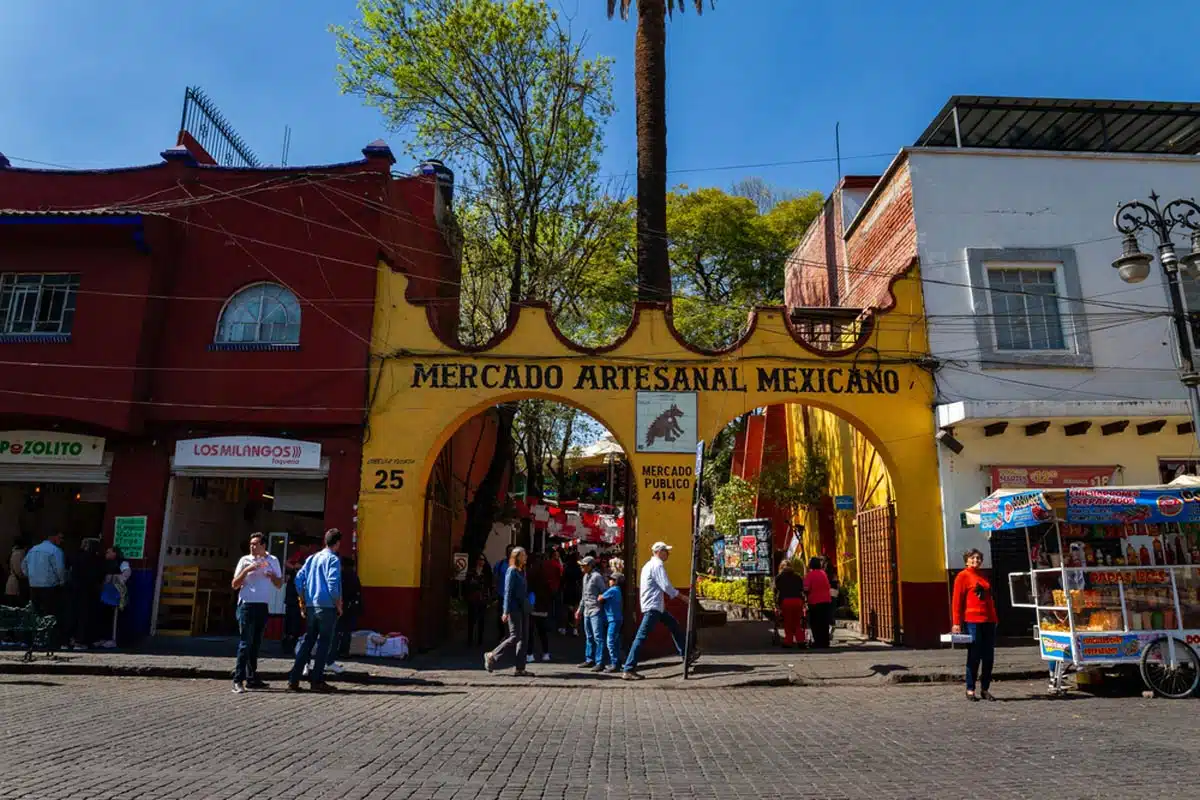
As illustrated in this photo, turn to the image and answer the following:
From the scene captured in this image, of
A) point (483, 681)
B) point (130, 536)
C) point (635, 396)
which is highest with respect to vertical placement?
point (635, 396)

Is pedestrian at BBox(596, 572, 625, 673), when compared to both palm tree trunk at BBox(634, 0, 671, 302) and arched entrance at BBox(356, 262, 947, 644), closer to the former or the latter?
arched entrance at BBox(356, 262, 947, 644)

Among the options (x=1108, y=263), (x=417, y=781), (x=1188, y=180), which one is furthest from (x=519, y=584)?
(x=1188, y=180)

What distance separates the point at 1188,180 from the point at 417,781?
1737 cm

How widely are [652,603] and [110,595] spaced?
8726 mm

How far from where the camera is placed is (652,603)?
1188 cm

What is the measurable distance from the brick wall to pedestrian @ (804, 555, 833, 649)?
518cm

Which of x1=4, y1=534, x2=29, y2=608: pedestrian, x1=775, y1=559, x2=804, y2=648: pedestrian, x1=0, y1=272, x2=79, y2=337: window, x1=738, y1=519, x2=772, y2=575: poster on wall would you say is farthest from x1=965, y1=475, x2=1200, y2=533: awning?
x1=0, y1=272, x2=79, y2=337: window

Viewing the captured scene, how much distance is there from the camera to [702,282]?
32.8m

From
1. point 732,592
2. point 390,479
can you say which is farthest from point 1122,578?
point 732,592

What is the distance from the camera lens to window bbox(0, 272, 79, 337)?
15.2 m

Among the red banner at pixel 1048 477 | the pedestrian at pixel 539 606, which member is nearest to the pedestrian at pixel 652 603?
the pedestrian at pixel 539 606

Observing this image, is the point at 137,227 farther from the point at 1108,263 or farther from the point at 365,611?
the point at 1108,263

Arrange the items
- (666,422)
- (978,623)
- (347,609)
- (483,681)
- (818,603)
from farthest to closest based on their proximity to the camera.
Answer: (666,422)
(818,603)
(347,609)
(483,681)
(978,623)

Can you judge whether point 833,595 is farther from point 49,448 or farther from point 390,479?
point 49,448
